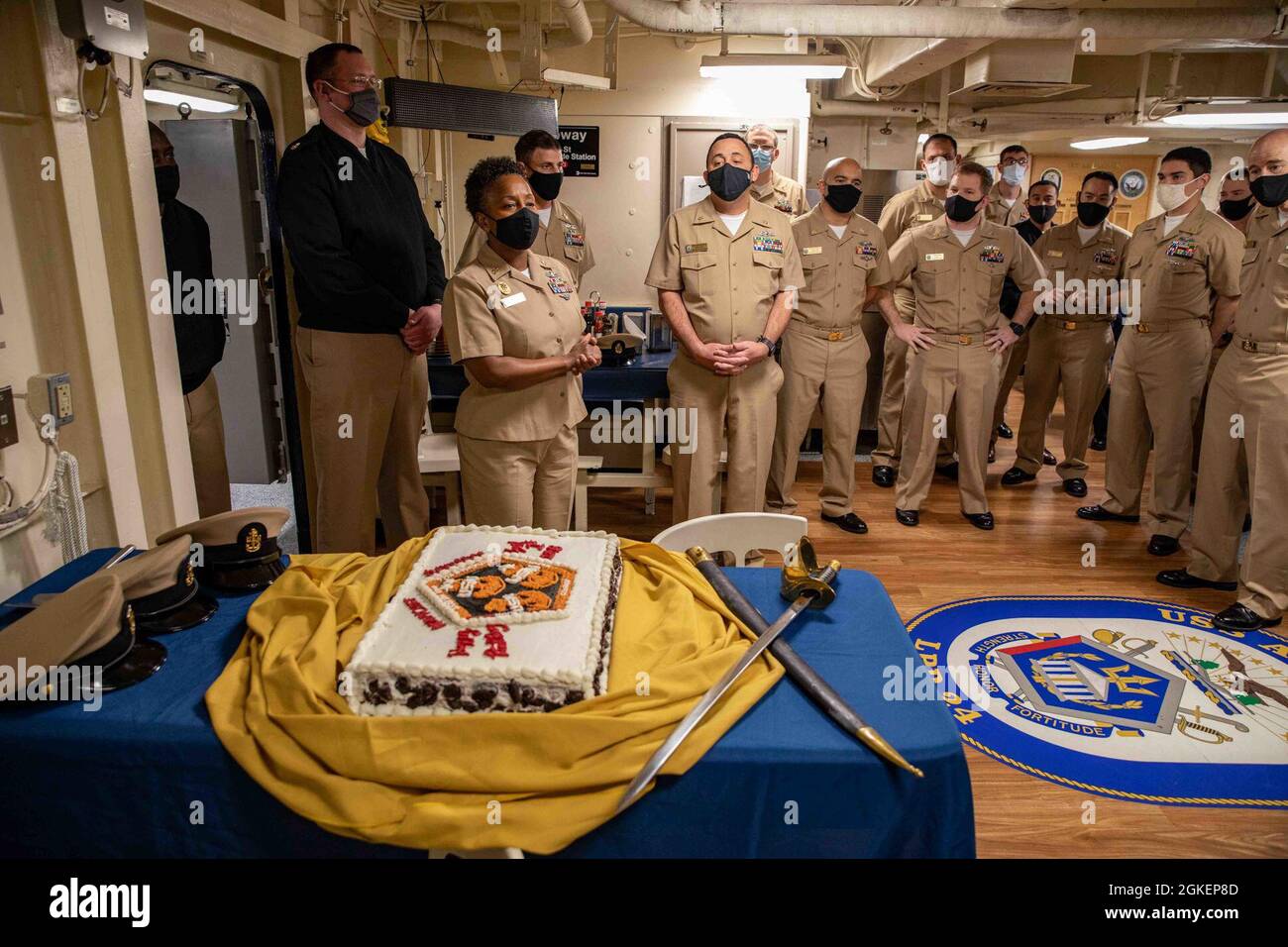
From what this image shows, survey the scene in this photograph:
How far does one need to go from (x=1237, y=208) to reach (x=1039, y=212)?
160 centimetres

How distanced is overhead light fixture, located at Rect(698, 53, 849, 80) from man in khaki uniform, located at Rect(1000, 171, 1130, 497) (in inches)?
62.9

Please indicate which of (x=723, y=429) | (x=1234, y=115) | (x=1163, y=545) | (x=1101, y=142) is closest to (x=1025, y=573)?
(x=1163, y=545)

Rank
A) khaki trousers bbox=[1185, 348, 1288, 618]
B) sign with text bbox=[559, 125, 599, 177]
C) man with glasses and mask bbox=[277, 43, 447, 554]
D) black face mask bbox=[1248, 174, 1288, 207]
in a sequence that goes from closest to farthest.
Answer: man with glasses and mask bbox=[277, 43, 447, 554]
black face mask bbox=[1248, 174, 1288, 207]
khaki trousers bbox=[1185, 348, 1288, 618]
sign with text bbox=[559, 125, 599, 177]

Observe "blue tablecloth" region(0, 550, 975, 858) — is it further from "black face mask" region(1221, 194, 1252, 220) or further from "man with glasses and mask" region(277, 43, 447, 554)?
"black face mask" region(1221, 194, 1252, 220)

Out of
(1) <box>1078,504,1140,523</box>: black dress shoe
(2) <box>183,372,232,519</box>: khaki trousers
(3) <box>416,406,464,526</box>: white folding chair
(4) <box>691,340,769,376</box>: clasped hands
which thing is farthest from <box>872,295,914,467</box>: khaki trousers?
(2) <box>183,372,232,519</box>: khaki trousers

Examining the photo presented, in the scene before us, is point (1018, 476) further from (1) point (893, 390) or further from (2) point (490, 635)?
(2) point (490, 635)

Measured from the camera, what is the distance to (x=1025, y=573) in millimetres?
3990

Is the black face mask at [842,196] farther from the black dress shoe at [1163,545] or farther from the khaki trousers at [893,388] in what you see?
the black dress shoe at [1163,545]

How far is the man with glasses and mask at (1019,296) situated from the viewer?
5352 millimetres

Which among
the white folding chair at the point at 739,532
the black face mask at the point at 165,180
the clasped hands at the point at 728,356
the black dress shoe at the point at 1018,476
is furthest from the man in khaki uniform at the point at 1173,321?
the black face mask at the point at 165,180

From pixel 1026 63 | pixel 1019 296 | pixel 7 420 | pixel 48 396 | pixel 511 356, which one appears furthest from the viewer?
pixel 1019 296

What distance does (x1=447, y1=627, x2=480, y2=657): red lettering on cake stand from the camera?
4.75 ft

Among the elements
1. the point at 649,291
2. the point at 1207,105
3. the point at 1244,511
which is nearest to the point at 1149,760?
the point at 1244,511

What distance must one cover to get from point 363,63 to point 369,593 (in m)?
2.09
